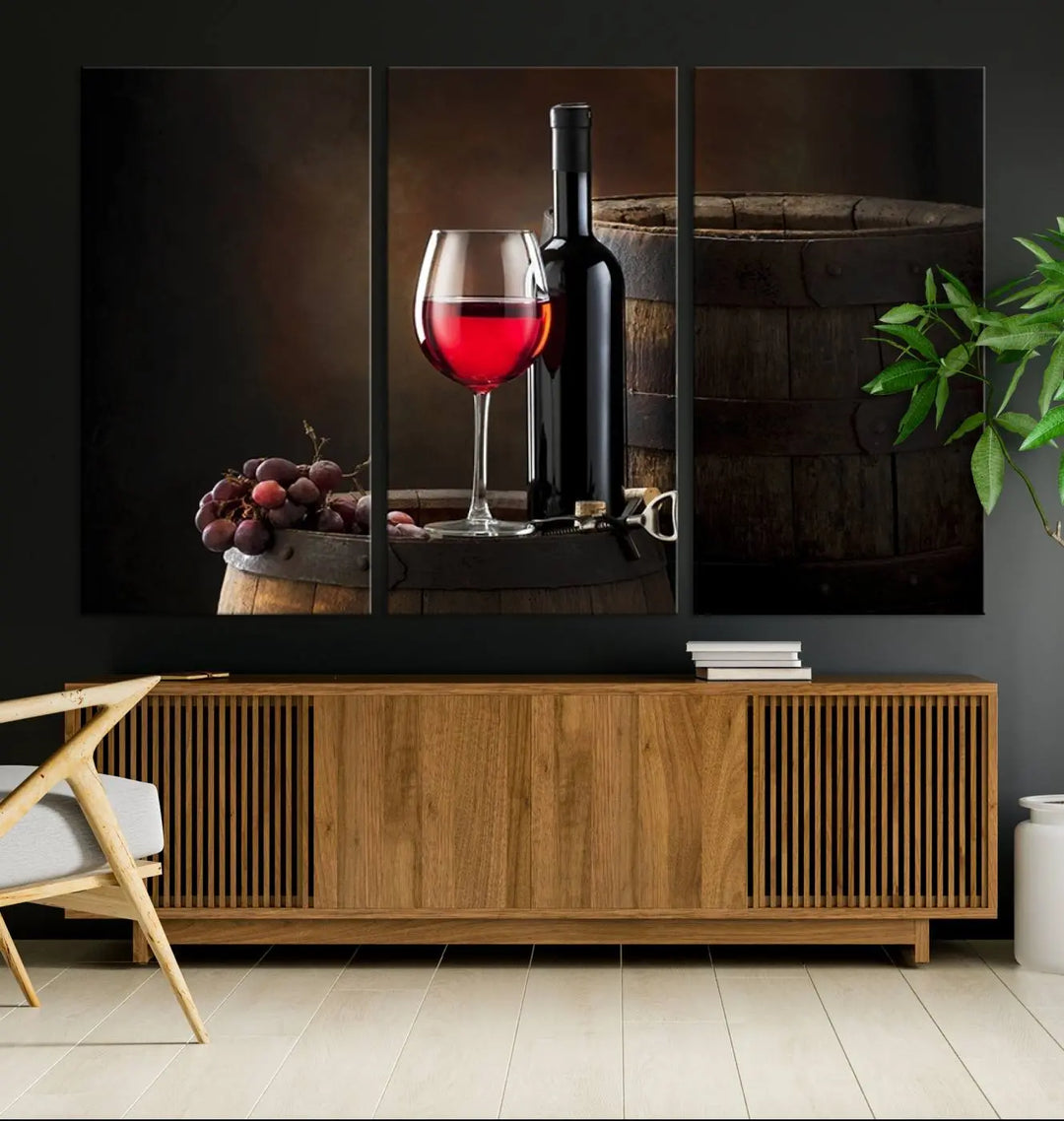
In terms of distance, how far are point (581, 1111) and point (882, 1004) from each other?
3.08 ft

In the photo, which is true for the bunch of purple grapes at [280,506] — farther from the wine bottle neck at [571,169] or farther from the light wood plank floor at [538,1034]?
the light wood plank floor at [538,1034]

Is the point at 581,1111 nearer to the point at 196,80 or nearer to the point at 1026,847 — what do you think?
the point at 1026,847

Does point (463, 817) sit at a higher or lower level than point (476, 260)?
lower

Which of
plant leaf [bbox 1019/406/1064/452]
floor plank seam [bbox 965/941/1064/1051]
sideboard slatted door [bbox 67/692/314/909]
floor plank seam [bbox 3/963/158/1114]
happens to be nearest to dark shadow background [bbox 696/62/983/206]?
plant leaf [bbox 1019/406/1064/452]

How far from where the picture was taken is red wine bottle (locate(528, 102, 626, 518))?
3805 mm

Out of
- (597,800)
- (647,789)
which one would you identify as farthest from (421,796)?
(647,789)

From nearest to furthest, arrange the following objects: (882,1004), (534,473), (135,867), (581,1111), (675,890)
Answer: (581,1111) < (135,867) < (882,1004) < (675,890) < (534,473)

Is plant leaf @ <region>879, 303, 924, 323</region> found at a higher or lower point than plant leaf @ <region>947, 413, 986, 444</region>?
higher

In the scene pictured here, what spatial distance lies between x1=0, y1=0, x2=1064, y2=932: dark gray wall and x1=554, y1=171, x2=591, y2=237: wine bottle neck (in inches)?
12.3

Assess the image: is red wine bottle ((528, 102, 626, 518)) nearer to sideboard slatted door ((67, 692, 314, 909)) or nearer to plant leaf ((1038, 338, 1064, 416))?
sideboard slatted door ((67, 692, 314, 909))

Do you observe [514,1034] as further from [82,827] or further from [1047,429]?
[1047,429]

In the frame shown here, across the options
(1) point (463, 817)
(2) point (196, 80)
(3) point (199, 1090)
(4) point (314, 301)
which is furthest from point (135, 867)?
(2) point (196, 80)

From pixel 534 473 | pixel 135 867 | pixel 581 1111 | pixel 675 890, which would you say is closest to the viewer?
pixel 581 1111

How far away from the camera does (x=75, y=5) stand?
387 centimetres
